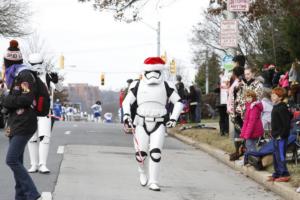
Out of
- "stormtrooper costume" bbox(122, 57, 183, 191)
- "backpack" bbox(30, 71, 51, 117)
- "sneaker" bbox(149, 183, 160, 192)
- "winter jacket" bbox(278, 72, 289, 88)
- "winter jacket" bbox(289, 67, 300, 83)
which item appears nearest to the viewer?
"backpack" bbox(30, 71, 51, 117)

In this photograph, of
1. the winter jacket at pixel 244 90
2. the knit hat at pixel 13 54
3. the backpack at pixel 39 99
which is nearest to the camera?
the backpack at pixel 39 99

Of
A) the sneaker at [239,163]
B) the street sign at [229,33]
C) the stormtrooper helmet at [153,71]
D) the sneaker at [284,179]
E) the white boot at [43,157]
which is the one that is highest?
the street sign at [229,33]

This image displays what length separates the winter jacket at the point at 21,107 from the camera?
25.1 feet

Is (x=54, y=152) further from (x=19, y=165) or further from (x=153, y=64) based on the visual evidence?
(x=19, y=165)

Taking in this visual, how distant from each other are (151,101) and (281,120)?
196 cm

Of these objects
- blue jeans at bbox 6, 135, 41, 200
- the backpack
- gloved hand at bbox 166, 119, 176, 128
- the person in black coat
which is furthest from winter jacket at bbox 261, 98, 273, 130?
blue jeans at bbox 6, 135, 41, 200

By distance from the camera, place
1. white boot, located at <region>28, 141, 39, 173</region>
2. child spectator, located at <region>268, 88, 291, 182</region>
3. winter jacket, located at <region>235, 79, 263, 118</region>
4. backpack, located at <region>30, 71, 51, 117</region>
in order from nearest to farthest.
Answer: backpack, located at <region>30, 71, 51, 117</region>, child spectator, located at <region>268, 88, 291, 182</region>, white boot, located at <region>28, 141, 39, 173</region>, winter jacket, located at <region>235, 79, 263, 118</region>

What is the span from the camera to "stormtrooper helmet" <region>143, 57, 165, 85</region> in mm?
9844

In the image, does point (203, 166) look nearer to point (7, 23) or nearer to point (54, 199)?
point (54, 199)

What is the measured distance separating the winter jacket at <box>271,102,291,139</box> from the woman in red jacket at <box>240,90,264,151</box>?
116cm

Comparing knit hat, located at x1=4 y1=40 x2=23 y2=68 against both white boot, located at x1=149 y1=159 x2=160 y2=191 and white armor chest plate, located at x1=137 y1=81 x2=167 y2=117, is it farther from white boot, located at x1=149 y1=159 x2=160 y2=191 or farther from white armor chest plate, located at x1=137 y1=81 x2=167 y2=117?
white boot, located at x1=149 y1=159 x2=160 y2=191

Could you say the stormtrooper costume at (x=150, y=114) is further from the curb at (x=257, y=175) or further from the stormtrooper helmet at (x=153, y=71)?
the curb at (x=257, y=175)


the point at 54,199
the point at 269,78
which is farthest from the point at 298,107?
the point at 54,199

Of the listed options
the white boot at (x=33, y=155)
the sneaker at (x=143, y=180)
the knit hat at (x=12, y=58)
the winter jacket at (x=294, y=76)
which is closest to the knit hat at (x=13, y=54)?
the knit hat at (x=12, y=58)
